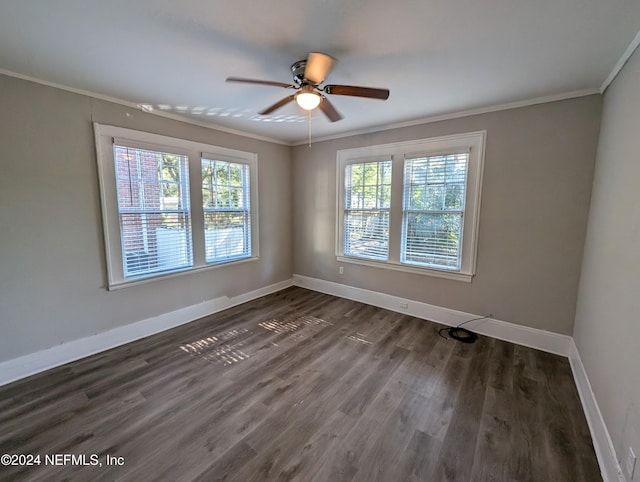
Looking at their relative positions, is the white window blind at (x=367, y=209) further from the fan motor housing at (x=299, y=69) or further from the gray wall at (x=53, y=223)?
the gray wall at (x=53, y=223)

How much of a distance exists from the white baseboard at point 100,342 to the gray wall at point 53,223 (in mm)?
66

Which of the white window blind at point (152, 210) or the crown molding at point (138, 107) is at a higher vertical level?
the crown molding at point (138, 107)

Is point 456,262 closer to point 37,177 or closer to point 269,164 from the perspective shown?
point 269,164

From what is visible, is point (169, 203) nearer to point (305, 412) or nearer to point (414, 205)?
point (305, 412)

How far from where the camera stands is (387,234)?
386 cm

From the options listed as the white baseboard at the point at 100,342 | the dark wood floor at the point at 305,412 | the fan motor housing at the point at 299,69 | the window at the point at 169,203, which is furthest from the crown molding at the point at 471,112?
the white baseboard at the point at 100,342

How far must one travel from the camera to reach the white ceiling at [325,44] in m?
1.46

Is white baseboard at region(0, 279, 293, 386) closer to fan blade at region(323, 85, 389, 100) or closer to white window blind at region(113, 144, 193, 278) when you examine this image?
white window blind at region(113, 144, 193, 278)

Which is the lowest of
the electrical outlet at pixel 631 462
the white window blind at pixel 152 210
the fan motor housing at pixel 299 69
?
the electrical outlet at pixel 631 462

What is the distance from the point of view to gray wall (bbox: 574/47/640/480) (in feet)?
4.66

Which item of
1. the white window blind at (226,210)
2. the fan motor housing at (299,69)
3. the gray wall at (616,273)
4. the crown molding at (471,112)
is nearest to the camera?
the gray wall at (616,273)

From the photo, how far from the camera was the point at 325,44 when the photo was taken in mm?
1791

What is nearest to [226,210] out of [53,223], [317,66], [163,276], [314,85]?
[163,276]

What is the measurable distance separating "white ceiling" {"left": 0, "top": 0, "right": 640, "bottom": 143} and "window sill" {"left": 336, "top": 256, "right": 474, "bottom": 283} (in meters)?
1.94
